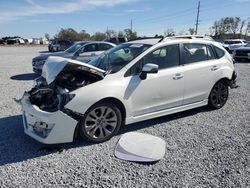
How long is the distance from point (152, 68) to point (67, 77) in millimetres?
1436

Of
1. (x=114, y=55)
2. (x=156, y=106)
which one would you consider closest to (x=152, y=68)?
(x=156, y=106)

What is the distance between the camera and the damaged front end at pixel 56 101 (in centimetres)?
409

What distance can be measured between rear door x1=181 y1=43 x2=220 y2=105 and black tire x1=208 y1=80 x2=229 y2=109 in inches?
7.7

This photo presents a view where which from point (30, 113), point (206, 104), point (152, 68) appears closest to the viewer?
point (30, 113)

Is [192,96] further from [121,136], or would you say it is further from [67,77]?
[67,77]

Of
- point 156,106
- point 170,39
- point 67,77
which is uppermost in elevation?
point 170,39

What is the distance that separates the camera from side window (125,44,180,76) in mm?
4895

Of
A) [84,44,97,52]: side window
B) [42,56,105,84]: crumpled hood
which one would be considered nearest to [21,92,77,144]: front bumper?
[42,56,105,84]: crumpled hood

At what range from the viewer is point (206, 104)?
6.18 meters

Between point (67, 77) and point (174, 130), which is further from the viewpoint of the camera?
point (174, 130)

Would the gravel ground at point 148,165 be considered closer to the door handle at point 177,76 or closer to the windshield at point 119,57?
the door handle at point 177,76

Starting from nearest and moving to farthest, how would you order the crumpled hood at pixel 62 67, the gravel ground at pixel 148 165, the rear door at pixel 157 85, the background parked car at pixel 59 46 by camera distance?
the gravel ground at pixel 148 165 < the crumpled hood at pixel 62 67 < the rear door at pixel 157 85 < the background parked car at pixel 59 46

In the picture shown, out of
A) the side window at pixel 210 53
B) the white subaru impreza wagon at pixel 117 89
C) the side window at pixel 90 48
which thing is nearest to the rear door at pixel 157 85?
the white subaru impreza wagon at pixel 117 89

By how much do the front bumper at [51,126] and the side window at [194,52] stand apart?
2.80 meters
